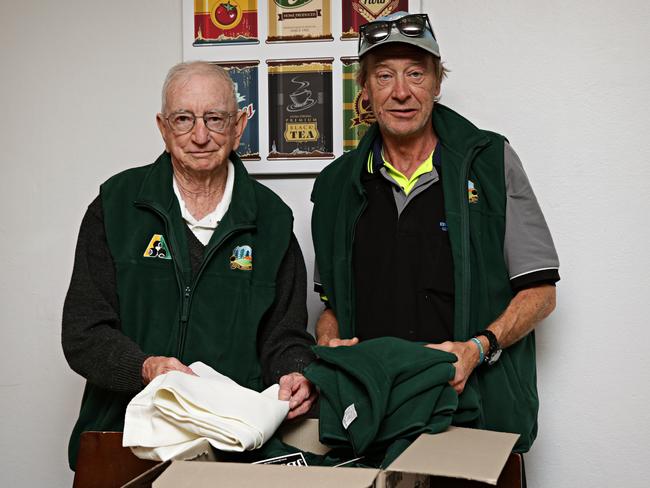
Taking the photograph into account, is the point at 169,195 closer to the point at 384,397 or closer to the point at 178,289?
the point at 178,289

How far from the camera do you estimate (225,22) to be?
2.58 m

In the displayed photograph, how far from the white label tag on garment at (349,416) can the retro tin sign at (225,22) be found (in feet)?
4.62

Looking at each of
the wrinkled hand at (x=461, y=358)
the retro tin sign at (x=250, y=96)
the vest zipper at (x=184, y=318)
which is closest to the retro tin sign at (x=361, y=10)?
the retro tin sign at (x=250, y=96)

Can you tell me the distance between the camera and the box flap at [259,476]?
3.97 ft

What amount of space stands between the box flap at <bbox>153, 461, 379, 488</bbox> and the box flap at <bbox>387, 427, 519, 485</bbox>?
6 cm

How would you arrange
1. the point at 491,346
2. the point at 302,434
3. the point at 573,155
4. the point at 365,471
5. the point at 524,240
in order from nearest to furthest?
the point at 365,471, the point at 302,434, the point at 491,346, the point at 524,240, the point at 573,155

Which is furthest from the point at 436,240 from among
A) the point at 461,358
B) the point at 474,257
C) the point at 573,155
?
the point at 573,155

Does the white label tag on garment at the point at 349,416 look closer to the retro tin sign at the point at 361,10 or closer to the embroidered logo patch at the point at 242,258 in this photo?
the embroidered logo patch at the point at 242,258

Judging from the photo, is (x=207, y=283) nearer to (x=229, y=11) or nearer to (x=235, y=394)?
(x=235, y=394)

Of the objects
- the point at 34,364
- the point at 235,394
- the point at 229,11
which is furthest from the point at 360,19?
the point at 34,364

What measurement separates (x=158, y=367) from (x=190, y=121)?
61 cm

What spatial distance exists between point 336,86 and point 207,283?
876 mm

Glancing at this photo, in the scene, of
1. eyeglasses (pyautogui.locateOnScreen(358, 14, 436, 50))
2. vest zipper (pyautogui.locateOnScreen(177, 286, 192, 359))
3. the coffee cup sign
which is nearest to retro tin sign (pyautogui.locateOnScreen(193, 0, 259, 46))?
the coffee cup sign

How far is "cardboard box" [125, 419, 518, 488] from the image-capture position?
1.22 m
